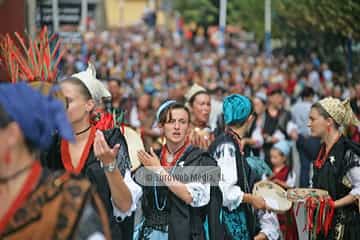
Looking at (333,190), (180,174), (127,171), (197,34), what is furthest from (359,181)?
(197,34)

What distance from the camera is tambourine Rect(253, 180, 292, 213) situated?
7.11m

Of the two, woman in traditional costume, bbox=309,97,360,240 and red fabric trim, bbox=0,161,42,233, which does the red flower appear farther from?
red fabric trim, bbox=0,161,42,233

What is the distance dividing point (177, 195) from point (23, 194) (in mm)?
2390

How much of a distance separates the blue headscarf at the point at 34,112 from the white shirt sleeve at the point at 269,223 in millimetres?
4240

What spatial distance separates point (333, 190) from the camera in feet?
23.0

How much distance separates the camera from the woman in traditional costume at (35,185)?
3.26 metres

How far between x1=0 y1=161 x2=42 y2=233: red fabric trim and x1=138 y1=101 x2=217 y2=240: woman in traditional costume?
2.16m

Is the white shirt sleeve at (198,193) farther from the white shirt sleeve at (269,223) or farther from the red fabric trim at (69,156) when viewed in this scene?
the white shirt sleeve at (269,223)

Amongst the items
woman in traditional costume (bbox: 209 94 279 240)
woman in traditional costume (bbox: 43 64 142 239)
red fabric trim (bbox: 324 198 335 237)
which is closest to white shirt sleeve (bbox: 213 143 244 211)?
woman in traditional costume (bbox: 209 94 279 240)

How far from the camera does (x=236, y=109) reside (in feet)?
23.5

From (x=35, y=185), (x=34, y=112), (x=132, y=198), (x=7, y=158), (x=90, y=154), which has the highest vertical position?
(x=34, y=112)

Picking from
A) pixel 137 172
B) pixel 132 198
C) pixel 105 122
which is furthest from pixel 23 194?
pixel 105 122

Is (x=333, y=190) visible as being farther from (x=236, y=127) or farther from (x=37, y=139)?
(x=37, y=139)

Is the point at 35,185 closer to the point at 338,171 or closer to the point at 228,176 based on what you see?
the point at 228,176
